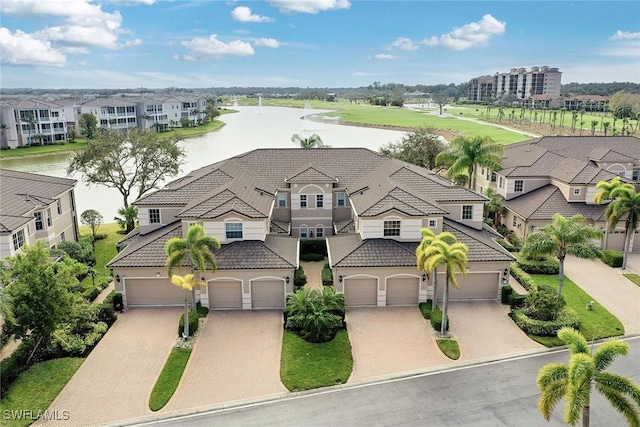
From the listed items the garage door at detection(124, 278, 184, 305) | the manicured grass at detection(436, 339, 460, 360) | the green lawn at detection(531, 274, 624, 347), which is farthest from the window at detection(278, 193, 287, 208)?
the green lawn at detection(531, 274, 624, 347)

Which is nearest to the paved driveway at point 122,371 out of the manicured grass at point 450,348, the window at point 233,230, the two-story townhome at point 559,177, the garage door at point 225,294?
the garage door at point 225,294

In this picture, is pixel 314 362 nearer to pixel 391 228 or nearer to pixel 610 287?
pixel 391 228

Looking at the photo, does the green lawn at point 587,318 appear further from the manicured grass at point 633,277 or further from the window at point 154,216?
the window at point 154,216

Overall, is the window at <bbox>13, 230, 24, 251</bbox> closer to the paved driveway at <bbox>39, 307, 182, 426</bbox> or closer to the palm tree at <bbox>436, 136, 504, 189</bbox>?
the paved driveway at <bbox>39, 307, 182, 426</bbox>

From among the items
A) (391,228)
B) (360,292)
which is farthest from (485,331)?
(391,228)

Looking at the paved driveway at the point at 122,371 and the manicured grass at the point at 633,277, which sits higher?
the manicured grass at the point at 633,277

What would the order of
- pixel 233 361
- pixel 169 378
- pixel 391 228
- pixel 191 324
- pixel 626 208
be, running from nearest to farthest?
pixel 169 378 < pixel 233 361 < pixel 191 324 < pixel 391 228 < pixel 626 208

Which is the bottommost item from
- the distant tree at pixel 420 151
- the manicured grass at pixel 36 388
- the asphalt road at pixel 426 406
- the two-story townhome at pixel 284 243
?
the asphalt road at pixel 426 406
